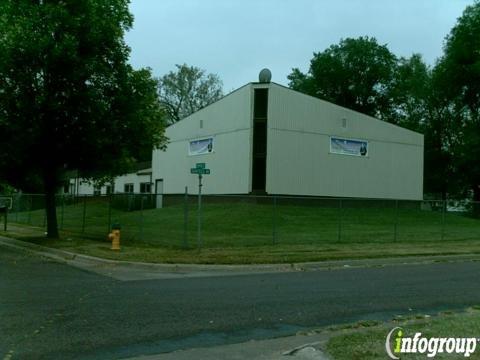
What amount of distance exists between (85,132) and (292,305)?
11885mm

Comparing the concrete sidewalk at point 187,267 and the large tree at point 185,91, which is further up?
the large tree at point 185,91

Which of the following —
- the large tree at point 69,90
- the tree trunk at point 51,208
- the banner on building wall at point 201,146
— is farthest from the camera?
the banner on building wall at point 201,146

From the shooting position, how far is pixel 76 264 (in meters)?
15.6

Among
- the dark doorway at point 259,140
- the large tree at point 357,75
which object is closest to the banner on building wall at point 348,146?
the dark doorway at point 259,140

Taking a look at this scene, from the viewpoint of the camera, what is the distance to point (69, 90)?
18828 mm

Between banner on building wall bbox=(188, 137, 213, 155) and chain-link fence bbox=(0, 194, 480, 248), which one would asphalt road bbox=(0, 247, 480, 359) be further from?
banner on building wall bbox=(188, 137, 213, 155)

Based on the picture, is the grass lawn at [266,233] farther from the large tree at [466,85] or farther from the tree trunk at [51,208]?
the large tree at [466,85]

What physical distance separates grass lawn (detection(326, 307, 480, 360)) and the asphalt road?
860 millimetres

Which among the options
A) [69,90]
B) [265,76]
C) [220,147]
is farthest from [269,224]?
[265,76]

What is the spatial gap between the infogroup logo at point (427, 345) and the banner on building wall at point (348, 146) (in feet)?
104

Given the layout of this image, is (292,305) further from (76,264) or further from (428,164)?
(428,164)

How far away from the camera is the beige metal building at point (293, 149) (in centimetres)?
3562

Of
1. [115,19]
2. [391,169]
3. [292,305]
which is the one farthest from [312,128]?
[292,305]

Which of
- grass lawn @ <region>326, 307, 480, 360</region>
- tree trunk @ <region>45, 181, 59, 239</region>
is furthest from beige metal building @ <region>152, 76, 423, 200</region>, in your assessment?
grass lawn @ <region>326, 307, 480, 360</region>
